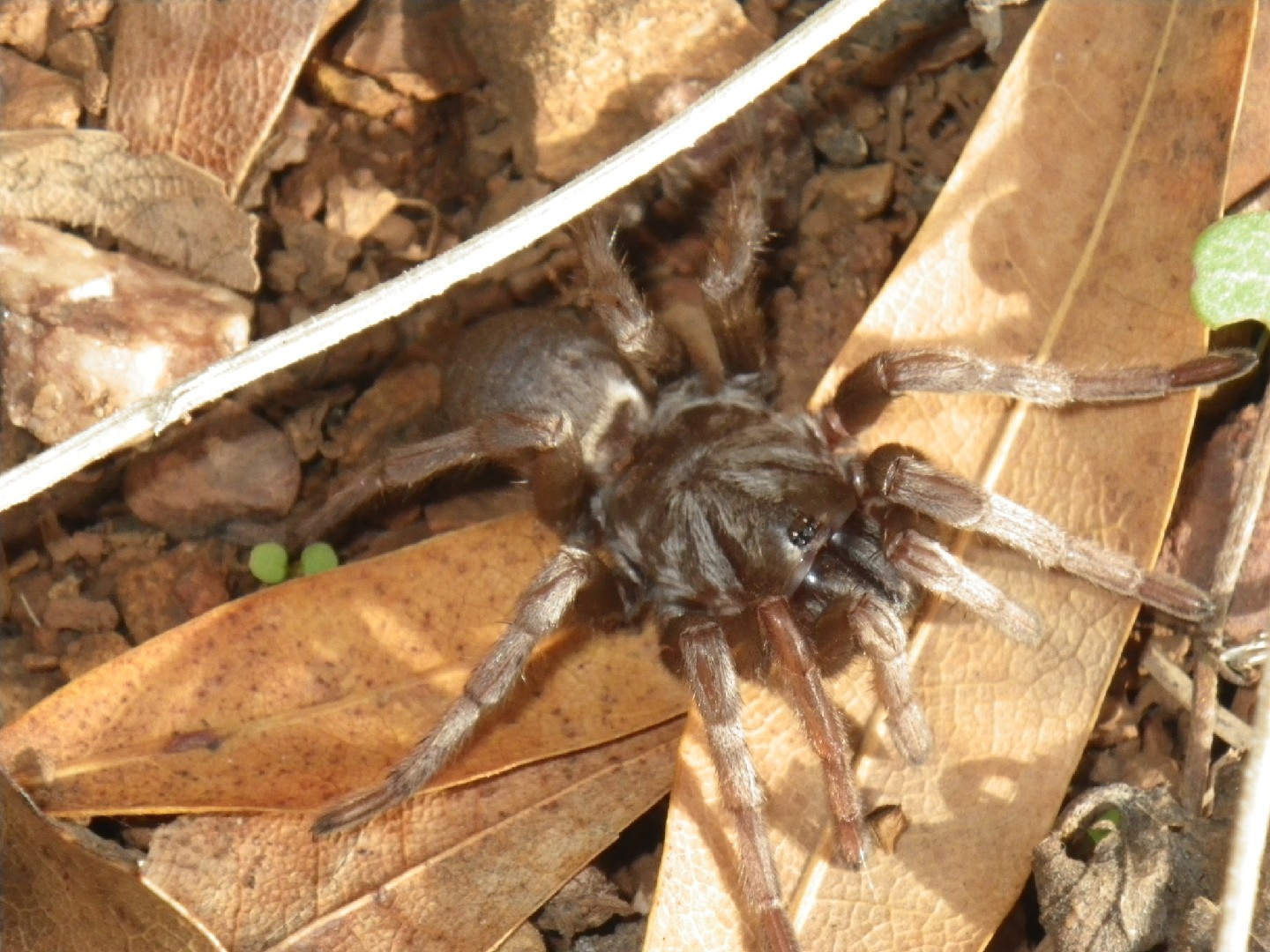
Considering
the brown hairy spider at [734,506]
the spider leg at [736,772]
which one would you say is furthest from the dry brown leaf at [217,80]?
the spider leg at [736,772]

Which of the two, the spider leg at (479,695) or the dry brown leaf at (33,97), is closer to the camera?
the spider leg at (479,695)

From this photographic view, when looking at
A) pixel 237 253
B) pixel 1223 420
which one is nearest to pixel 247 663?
pixel 237 253

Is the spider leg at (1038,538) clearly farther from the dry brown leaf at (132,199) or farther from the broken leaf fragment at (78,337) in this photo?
the dry brown leaf at (132,199)

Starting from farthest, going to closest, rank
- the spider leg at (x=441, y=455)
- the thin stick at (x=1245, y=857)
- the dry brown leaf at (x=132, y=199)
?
the dry brown leaf at (x=132, y=199), the spider leg at (x=441, y=455), the thin stick at (x=1245, y=857)

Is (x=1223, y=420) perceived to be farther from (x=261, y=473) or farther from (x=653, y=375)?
(x=261, y=473)

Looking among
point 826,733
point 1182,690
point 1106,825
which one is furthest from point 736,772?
point 1182,690
